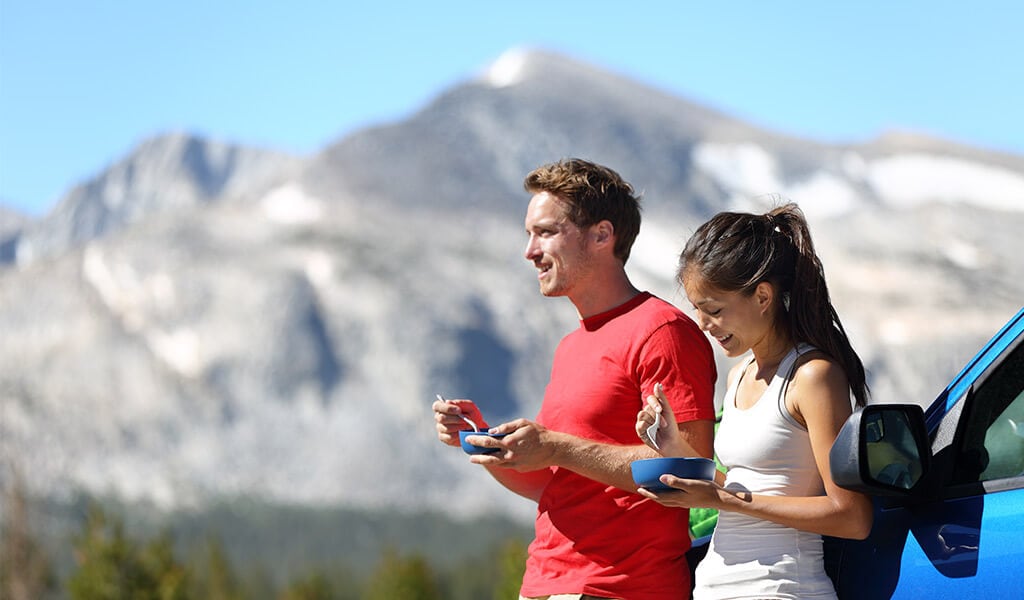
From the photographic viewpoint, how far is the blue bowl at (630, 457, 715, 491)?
2344mm

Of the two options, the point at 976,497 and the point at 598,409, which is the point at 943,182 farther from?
the point at 976,497

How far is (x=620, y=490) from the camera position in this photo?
2854 mm

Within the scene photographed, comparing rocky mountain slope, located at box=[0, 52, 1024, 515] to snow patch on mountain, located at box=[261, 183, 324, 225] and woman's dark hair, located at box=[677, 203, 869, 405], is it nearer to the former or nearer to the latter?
snow patch on mountain, located at box=[261, 183, 324, 225]

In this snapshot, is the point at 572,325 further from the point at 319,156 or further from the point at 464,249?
the point at 319,156

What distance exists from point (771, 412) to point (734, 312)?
0.22 meters

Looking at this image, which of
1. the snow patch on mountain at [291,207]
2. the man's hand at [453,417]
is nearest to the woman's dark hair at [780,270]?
the man's hand at [453,417]

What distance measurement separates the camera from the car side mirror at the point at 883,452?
2.16m

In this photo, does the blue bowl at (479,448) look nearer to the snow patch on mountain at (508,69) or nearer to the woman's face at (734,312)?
the woman's face at (734,312)

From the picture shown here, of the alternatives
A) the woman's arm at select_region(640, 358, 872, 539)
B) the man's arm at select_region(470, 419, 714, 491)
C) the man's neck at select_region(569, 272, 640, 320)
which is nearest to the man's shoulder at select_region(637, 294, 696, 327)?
the man's neck at select_region(569, 272, 640, 320)

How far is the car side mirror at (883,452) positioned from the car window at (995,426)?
78 millimetres

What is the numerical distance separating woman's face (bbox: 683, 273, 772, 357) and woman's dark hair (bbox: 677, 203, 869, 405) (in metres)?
0.01

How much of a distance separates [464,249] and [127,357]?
2102cm

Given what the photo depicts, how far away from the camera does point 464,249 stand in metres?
76.9

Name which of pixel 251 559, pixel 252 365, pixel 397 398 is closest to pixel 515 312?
pixel 397 398
